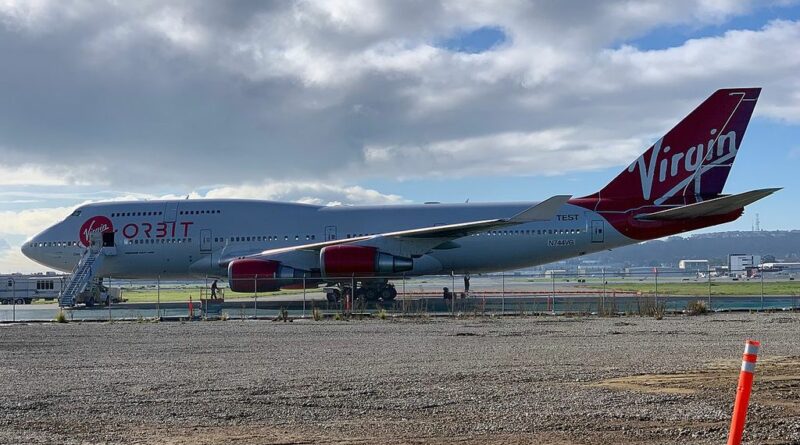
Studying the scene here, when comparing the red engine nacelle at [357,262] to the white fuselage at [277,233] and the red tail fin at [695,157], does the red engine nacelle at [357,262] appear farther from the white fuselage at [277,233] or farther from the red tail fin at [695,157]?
the red tail fin at [695,157]

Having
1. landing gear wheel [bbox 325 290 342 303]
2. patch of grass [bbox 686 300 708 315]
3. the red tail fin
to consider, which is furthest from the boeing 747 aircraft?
patch of grass [bbox 686 300 708 315]

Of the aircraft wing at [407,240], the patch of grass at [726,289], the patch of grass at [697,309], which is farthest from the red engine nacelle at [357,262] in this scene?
the patch of grass at [726,289]

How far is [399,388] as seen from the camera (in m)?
9.45

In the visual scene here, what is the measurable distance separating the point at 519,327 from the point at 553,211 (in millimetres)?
7665

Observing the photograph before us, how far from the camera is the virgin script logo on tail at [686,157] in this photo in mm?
29406

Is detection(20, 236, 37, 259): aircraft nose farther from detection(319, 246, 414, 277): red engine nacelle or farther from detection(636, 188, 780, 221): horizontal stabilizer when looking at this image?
detection(636, 188, 780, 221): horizontal stabilizer

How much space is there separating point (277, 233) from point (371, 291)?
4088 millimetres

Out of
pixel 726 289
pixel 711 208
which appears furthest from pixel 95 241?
pixel 726 289

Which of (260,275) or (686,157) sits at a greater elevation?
(686,157)

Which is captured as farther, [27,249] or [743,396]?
[27,249]

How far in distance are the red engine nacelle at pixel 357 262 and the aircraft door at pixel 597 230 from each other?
249 inches

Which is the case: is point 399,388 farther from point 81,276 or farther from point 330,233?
point 81,276

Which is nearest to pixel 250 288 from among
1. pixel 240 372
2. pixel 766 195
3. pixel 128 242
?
pixel 128 242

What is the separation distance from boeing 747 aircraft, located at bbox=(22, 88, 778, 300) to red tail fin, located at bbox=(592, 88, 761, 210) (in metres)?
0.03
